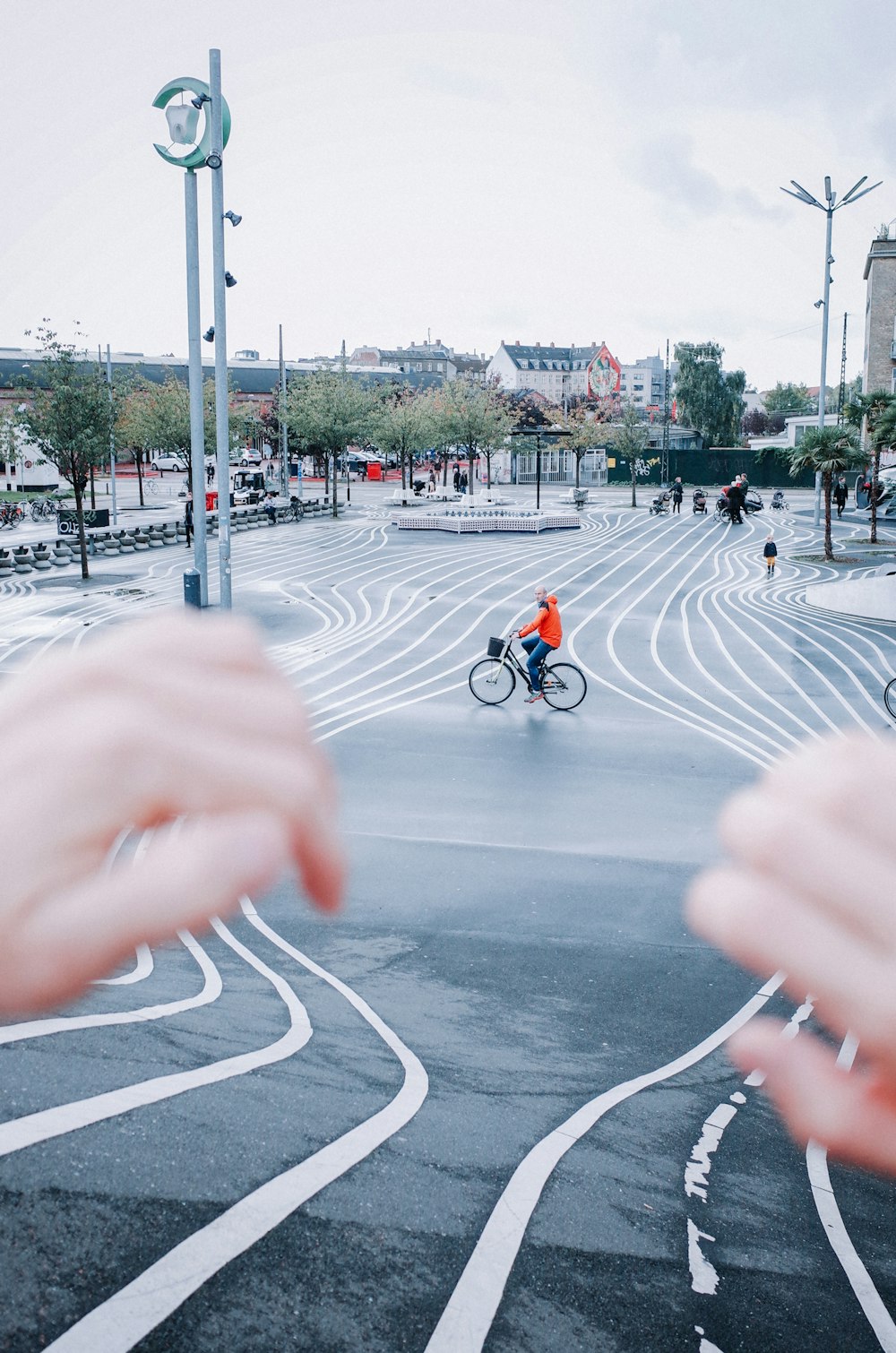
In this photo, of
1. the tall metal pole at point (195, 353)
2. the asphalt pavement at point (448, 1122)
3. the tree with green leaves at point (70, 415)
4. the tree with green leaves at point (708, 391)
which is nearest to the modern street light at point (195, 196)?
the tall metal pole at point (195, 353)

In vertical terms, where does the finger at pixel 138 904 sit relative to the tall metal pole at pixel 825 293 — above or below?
below

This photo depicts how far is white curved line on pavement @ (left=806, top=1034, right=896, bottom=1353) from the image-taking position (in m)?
4.21

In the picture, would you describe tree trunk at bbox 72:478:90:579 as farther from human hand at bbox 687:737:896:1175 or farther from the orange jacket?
human hand at bbox 687:737:896:1175

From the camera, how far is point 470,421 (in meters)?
55.8

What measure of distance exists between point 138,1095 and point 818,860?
5.02m

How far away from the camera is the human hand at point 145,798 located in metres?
0.97

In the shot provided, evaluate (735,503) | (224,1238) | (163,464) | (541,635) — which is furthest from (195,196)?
(163,464)

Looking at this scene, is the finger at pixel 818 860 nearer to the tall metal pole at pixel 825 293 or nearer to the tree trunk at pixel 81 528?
the tree trunk at pixel 81 528

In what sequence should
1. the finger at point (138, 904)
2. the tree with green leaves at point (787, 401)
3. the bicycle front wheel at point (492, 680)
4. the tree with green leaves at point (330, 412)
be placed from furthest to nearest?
the tree with green leaves at point (787, 401), the tree with green leaves at point (330, 412), the bicycle front wheel at point (492, 680), the finger at point (138, 904)

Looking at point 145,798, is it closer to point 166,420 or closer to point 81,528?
point 81,528

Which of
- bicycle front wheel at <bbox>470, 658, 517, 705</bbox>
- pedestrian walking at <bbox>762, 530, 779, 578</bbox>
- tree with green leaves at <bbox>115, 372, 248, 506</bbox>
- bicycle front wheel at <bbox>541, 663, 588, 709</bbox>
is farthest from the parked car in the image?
bicycle front wheel at <bbox>541, 663, 588, 709</bbox>

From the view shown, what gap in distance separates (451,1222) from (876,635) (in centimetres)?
1994

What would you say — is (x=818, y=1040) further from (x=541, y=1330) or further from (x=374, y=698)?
(x=374, y=698)

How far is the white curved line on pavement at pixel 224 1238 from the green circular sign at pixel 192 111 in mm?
17936
